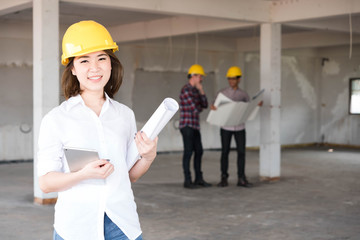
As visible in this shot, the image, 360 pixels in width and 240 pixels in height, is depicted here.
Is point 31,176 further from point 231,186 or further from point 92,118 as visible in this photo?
point 92,118

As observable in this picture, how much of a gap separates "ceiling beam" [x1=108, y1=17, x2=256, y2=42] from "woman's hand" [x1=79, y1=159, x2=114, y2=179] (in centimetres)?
711

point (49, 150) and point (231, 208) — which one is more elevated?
point (49, 150)

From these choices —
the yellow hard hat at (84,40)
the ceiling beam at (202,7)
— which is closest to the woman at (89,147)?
the yellow hard hat at (84,40)

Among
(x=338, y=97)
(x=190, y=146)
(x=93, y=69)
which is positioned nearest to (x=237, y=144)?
(x=190, y=146)

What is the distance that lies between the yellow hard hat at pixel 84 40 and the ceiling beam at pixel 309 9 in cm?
609

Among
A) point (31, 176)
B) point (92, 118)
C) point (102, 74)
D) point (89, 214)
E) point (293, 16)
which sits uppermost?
point (293, 16)

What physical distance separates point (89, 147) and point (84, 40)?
37cm

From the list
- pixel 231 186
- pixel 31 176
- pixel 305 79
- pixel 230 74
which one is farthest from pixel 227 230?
pixel 305 79

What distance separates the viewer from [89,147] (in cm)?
175

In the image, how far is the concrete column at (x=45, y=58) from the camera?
6125mm

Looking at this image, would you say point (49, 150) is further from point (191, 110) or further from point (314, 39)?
point (314, 39)

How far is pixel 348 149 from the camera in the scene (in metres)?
13.8

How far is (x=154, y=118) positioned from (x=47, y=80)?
188 inches

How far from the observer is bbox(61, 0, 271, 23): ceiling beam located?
22.4ft
